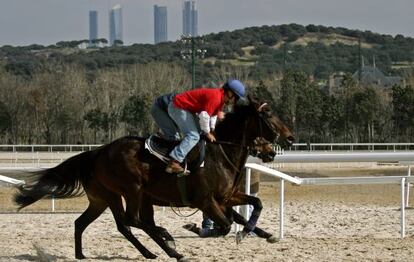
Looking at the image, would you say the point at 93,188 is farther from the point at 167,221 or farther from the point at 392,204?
the point at 392,204

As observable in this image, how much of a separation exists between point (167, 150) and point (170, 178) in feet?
0.98

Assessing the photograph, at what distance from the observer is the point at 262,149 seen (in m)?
9.00

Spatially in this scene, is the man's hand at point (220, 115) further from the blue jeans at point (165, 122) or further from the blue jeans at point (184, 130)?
the blue jeans at point (165, 122)

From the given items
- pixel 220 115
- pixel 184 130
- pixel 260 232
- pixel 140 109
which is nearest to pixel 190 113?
pixel 184 130

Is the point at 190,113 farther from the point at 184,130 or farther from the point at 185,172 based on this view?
the point at 185,172

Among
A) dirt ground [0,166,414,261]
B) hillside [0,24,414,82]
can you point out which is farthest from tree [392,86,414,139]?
hillside [0,24,414,82]

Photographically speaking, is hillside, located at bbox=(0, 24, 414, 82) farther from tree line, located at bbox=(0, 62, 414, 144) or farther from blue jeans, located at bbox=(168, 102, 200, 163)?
blue jeans, located at bbox=(168, 102, 200, 163)

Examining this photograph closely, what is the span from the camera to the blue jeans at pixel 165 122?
9.05 meters

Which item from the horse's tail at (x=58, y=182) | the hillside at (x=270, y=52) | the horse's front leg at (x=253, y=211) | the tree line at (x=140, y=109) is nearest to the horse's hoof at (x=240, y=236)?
the horse's front leg at (x=253, y=211)

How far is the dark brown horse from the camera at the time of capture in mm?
8609

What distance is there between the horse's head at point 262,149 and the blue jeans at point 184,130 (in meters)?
0.68

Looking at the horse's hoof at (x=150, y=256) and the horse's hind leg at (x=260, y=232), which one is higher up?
the horse's hind leg at (x=260, y=232)

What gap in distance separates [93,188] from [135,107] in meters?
47.3

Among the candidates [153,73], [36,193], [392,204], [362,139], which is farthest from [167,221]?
[153,73]
